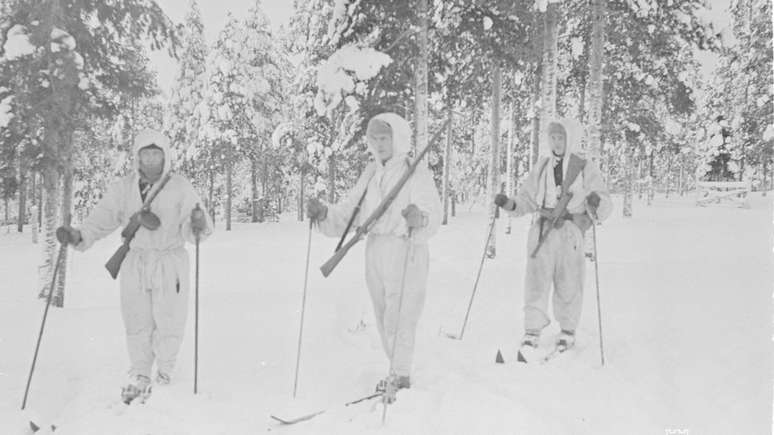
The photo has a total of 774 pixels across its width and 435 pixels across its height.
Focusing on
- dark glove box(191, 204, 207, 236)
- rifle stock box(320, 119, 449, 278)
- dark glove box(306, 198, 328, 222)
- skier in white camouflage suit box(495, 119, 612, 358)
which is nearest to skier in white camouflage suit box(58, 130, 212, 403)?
dark glove box(191, 204, 207, 236)

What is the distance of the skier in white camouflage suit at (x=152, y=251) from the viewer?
4.34 meters

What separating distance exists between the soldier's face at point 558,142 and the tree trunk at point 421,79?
14.6 feet

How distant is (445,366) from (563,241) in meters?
1.70

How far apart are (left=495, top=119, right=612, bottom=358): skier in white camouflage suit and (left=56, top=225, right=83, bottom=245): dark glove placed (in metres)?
3.72

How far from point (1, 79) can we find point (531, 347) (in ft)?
27.1

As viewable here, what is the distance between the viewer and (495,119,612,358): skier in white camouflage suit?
211 inches

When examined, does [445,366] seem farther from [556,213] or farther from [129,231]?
[129,231]

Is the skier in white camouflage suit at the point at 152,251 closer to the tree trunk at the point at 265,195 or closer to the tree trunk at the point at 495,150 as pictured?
the tree trunk at the point at 495,150

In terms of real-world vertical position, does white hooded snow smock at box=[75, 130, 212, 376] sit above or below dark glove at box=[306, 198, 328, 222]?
below

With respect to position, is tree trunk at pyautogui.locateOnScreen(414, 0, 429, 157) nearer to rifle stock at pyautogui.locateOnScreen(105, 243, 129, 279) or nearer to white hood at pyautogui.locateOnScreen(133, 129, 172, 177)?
white hood at pyautogui.locateOnScreen(133, 129, 172, 177)

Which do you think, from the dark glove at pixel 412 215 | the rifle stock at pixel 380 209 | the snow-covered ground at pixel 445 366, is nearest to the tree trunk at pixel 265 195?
the snow-covered ground at pixel 445 366

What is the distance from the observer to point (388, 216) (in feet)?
14.2

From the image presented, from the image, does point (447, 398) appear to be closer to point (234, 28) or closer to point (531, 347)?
point (531, 347)

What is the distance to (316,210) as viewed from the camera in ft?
14.7
